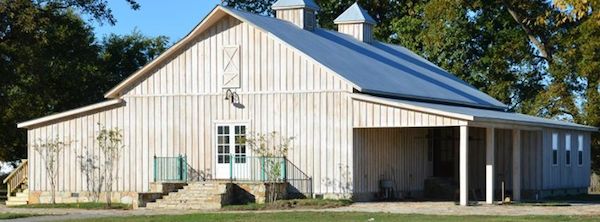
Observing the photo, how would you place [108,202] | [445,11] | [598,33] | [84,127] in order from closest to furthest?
1. [108,202]
2. [84,127]
3. [598,33]
4. [445,11]

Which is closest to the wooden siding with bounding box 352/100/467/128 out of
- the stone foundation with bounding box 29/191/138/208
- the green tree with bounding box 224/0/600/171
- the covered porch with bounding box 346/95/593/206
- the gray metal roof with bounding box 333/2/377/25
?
the covered porch with bounding box 346/95/593/206

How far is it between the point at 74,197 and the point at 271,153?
7.15 meters

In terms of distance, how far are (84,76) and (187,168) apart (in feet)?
61.2

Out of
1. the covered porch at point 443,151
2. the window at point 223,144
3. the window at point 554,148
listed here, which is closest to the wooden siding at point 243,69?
the window at point 223,144

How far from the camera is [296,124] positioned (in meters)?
35.9

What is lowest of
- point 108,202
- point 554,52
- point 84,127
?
point 108,202

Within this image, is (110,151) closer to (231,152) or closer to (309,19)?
(231,152)

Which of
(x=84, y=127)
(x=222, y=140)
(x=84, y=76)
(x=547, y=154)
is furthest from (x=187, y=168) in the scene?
(x=84, y=76)

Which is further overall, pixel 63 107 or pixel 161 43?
pixel 161 43

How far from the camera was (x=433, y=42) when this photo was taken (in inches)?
2098

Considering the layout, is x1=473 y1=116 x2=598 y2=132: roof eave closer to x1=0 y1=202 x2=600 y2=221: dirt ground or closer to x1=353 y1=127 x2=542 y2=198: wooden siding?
x1=353 y1=127 x2=542 y2=198: wooden siding

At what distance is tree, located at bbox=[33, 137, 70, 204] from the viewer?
38.4 m

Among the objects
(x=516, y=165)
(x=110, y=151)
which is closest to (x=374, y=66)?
(x=516, y=165)

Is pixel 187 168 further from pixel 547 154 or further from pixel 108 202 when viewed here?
pixel 547 154
